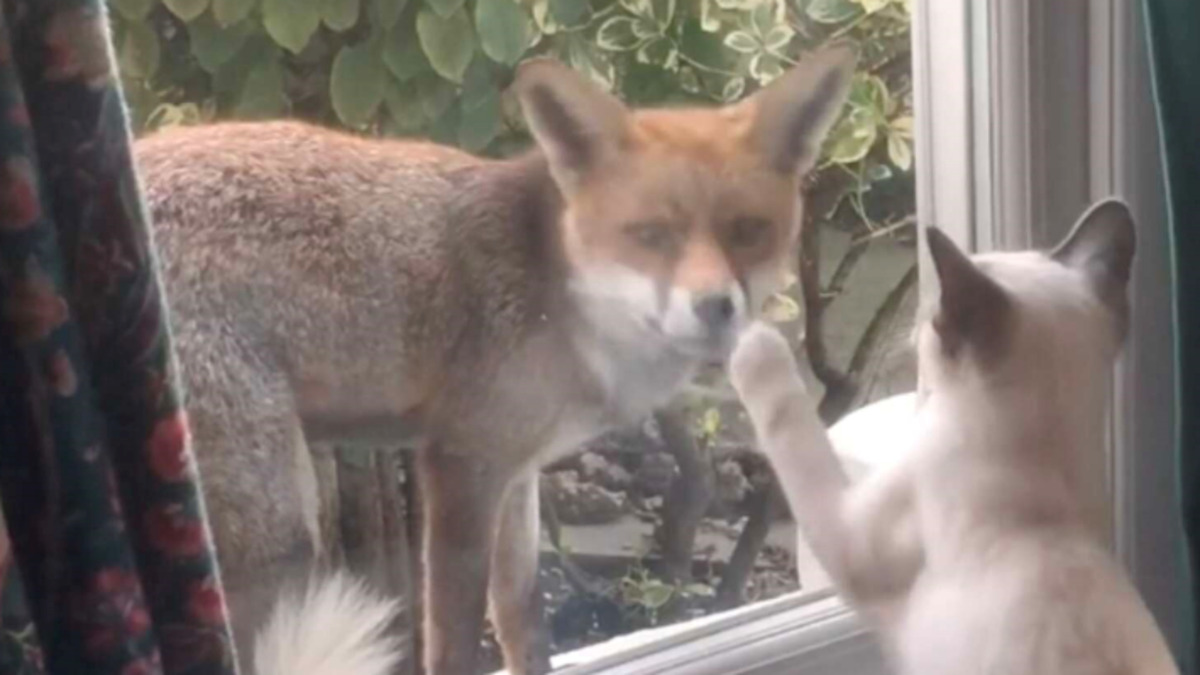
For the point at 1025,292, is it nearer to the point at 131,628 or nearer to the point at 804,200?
the point at 804,200

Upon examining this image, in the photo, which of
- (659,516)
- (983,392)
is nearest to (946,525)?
(983,392)

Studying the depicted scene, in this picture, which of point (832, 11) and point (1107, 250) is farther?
point (832, 11)

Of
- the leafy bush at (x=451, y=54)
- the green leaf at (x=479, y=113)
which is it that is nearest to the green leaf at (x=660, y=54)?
the leafy bush at (x=451, y=54)

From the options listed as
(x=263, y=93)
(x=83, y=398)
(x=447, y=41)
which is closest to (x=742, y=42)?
(x=447, y=41)

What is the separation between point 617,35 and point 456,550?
35 cm

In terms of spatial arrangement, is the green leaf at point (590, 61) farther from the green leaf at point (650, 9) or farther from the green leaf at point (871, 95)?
the green leaf at point (871, 95)

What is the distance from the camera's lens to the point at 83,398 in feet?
2.23

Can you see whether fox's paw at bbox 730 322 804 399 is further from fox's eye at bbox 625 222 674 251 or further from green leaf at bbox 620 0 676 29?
green leaf at bbox 620 0 676 29

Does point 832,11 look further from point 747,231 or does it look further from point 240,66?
point 240,66

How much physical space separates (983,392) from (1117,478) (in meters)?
0.40

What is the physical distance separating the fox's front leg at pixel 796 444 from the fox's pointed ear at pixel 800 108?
116 millimetres

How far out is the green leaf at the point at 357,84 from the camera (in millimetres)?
996

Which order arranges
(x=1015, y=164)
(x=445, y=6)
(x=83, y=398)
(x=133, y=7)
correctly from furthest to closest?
1. (x=1015, y=164)
2. (x=445, y=6)
3. (x=133, y=7)
4. (x=83, y=398)

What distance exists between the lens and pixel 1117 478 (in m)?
1.32
